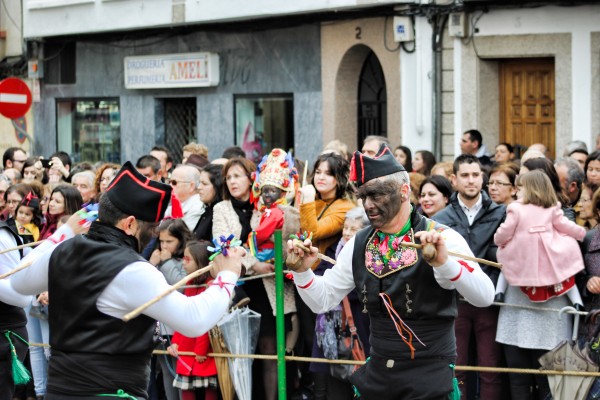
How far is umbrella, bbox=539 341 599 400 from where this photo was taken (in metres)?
8.25

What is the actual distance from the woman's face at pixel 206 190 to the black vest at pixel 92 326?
15.0 ft

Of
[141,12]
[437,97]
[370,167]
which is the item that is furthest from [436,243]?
[141,12]

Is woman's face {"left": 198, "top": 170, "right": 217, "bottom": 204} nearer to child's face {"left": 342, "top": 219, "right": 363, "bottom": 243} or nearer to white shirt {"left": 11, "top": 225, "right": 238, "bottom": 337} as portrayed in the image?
child's face {"left": 342, "top": 219, "right": 363, "bottom": 243}

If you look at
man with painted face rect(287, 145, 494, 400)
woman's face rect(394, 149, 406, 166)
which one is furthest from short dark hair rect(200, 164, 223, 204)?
man with painted face rect(287, 145, 494, 400)

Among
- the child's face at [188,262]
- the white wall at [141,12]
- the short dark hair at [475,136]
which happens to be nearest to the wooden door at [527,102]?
the short dark hair at [475,136]

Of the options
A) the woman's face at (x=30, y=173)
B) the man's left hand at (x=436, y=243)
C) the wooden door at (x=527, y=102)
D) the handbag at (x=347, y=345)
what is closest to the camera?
the man's left hand at (x=436, y=243)

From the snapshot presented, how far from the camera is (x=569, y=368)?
8344mm

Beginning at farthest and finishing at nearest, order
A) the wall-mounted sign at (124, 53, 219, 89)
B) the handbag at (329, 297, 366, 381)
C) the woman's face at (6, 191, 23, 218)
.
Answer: the wall-mounted sign at (124, 53, 219, 89), the woman's face at (6, 191, 23, 218), the handbag at (329, 297, 366, 381)

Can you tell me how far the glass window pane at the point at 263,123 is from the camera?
66.6 feet

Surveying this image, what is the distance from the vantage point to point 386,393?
6.61 m

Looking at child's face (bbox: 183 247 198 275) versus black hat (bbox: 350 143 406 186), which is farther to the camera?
child's face (bbox: 183 247 198 275)

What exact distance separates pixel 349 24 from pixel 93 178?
7510 millimetres

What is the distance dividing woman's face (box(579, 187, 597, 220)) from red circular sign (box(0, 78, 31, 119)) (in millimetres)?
11508

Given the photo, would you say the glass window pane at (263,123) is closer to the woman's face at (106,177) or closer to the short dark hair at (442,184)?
the woman's face at (106,177)
